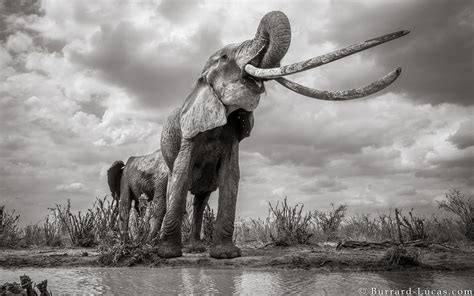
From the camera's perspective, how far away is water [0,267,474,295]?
324 centimetres

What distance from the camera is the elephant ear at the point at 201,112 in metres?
6.05

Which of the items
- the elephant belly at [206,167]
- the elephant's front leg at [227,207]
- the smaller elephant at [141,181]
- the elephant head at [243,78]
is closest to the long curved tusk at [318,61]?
the elephant head at [243,78]

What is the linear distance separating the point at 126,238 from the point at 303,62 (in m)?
3.93

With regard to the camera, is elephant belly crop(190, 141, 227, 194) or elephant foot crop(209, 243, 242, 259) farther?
elephant belly crop(190, 141, 227, 194)

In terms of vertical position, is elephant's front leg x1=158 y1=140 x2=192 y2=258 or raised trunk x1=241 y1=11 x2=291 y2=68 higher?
raised trunk x1=241 y1=11 x2=291 y2=68

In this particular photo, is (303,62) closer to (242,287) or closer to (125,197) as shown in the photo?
(242,287)

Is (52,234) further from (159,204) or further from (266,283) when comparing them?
(266,283)

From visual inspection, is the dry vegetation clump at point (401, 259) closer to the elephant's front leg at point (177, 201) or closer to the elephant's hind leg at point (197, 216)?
the elephant's front leg at point (177, 201)

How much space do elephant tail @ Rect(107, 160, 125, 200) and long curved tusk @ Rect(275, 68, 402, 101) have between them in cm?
787

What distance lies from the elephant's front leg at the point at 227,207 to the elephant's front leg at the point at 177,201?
0.57m

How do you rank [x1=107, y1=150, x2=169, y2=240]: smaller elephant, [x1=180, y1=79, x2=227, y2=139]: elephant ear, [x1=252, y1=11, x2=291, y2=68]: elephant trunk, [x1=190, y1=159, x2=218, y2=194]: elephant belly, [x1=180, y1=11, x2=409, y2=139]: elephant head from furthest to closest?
[x1=107, y1=150, x2=169, y2=240]: smaller elephant
[x1=190, y1=159, x2=218, y2=194]: elephant belly
[x1=180, y1=79, x2=227, y2=139]: elephant ear
[x1=252, y1=11, x2=291, y2=68]: elephant trunk
[x1=180, y1=11, x2=409, y2=139]: elephant head

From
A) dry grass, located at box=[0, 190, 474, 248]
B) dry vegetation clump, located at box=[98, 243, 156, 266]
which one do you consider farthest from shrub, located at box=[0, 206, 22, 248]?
dry vegetation clump, located at box=[98, 243, 156, 266]

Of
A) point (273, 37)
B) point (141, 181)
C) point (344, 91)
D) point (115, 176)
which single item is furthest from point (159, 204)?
point (344, 91)

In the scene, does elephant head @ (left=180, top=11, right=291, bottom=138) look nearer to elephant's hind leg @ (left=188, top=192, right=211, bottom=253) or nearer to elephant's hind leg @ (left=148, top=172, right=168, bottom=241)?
elephant's hind leg @ (left=188, top=192, right=211, bottom=253)
